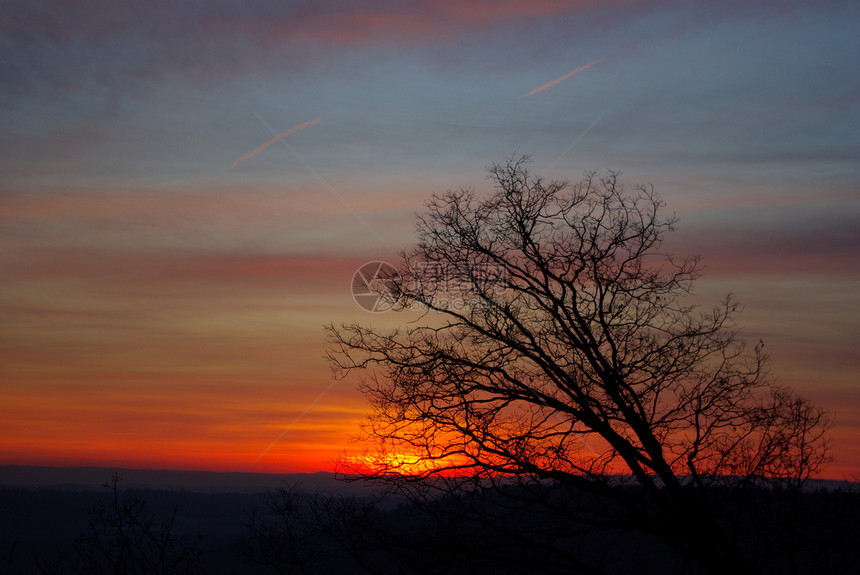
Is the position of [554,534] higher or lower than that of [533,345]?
lower

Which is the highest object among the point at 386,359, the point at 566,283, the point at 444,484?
the point at 566,283

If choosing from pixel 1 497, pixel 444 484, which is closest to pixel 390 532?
pixel 444 484

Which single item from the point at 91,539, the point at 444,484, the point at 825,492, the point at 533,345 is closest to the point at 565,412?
the point at 533,345

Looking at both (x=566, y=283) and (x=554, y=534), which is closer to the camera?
(x=554, y=534)

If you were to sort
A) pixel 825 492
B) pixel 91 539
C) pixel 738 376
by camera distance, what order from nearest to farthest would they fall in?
1. pixel 738 376
2. pixel 825 492
3. pixel 91 539

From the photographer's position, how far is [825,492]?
11430 mm

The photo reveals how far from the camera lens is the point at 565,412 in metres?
10.1

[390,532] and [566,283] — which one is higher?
[566,283]

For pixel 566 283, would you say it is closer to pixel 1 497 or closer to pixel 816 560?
pixel 816 560

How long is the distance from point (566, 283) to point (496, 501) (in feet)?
10.3

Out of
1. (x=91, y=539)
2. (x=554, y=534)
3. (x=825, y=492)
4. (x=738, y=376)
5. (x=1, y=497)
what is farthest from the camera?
(x=1, y=497)

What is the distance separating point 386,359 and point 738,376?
15.6 ft

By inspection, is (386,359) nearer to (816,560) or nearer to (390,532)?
(390,532)

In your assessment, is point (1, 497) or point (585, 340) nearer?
point (585, 340)
